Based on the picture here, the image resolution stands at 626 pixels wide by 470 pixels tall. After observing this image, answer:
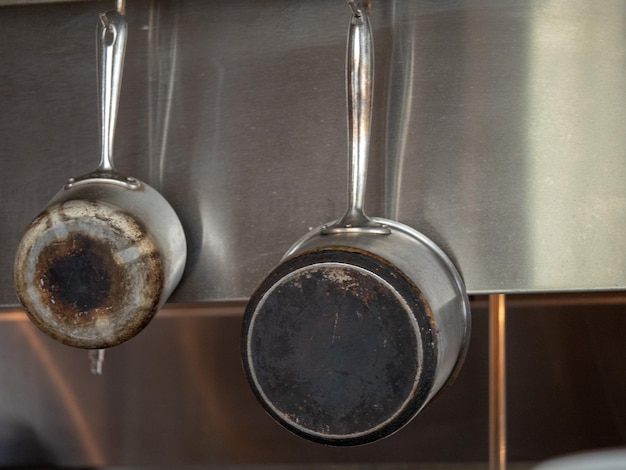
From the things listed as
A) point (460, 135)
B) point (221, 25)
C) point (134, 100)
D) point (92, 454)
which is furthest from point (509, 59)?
point (92, 454)

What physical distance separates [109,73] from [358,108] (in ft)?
0.85

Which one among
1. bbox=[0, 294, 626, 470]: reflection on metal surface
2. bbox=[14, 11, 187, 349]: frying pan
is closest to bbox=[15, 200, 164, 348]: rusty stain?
bbox=[14, 11, 187, 349]: frying pan

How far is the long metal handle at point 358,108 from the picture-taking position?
83 centimetres

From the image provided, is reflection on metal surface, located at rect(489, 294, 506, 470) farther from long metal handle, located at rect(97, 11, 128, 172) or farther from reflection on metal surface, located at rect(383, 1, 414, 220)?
long metal handle, located at rect(97, 11, 128, 172)

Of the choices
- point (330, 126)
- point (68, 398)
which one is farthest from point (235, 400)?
point (330, 126)

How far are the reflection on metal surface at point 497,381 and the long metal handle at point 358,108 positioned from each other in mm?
342

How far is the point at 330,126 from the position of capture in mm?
928

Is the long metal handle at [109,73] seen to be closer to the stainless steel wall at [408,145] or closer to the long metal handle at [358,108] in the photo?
the stainless steel wall at [408,145]

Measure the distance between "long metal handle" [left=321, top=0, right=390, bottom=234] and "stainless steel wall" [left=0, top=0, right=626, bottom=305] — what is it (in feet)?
0.26

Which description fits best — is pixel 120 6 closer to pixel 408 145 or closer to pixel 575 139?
pixel 408 145

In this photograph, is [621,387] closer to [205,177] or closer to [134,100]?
[205,177]

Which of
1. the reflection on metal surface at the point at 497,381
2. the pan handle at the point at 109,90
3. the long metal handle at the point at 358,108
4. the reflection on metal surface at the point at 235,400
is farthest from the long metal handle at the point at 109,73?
the reflection on metal surface at the point at 497,381

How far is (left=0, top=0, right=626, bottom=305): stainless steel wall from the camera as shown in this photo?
0.87 m

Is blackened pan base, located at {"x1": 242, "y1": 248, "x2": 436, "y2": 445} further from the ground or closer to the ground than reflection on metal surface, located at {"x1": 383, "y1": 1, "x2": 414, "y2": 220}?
closer to the ground
